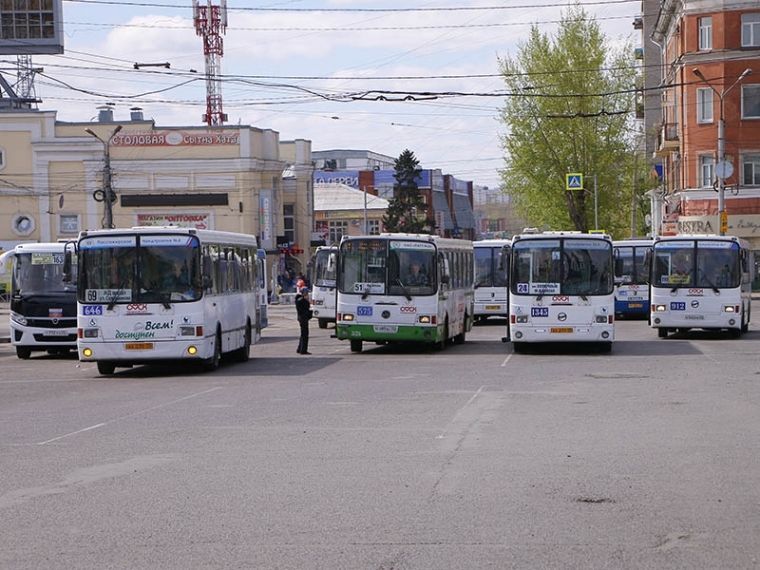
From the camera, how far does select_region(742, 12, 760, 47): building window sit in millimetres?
63000

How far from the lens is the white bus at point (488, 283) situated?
4716 cm

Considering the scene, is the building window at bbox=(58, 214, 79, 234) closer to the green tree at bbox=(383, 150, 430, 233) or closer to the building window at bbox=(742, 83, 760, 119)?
the building window at bbox=(742, 83, 760, 119)

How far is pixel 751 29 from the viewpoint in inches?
2485

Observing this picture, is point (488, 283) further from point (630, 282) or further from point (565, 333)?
point (565, 333)

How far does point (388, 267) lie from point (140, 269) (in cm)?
741

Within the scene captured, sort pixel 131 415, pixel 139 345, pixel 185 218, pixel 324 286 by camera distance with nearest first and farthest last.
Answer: pixel 131 415
pixel 139 345
pixel 324 286
pixel 185 218

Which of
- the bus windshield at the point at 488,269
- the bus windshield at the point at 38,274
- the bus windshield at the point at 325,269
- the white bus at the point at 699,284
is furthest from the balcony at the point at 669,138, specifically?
the bus windshield at the point at 38,274

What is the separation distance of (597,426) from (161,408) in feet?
19.7

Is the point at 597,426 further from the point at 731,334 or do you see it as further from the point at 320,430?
the point at 731,334

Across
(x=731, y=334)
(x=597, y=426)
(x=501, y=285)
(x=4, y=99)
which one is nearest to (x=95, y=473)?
(x=597, y=426)

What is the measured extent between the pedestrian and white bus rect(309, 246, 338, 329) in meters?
13.0

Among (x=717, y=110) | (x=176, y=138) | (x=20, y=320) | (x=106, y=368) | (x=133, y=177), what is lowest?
(x=106, y=368)

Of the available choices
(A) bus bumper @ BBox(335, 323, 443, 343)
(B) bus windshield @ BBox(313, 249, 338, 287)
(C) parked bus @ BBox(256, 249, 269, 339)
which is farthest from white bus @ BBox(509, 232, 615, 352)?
(B) bus windshield @ BBox(313, 249, 338, 287)

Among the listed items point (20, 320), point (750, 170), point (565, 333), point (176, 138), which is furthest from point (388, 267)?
point (176, 138)
